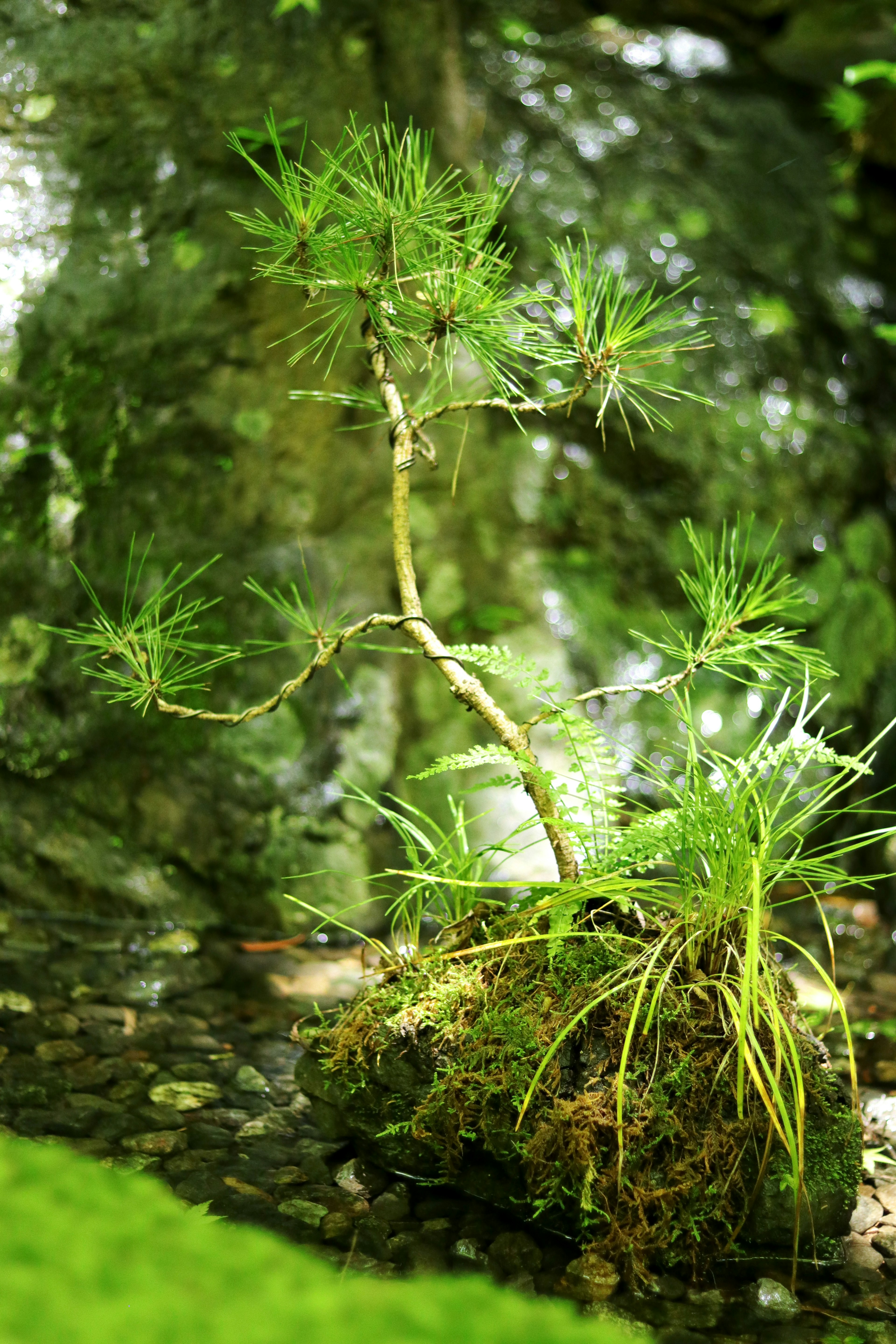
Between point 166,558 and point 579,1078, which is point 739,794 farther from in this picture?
point 166,558

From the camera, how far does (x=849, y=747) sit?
4.34m

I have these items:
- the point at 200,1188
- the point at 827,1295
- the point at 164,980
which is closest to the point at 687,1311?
the point at 827,1295

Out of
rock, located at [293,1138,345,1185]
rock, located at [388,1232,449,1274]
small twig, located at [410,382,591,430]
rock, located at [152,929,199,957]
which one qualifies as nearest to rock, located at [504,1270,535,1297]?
rock, located at [388,1232,449,1274]

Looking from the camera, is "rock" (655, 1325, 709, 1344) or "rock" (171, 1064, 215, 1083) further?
"rock" (171, 1064, 215, 1083)

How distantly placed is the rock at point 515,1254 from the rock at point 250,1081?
77cm

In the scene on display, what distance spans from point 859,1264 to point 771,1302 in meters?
0.27

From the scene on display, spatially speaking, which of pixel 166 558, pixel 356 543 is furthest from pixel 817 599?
pixel 166 558

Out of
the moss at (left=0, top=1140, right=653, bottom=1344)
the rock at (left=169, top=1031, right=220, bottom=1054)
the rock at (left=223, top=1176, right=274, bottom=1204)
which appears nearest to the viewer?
the moss at (left=0, top=1140, right=653, bottom=1344)

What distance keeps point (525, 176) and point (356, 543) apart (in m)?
2.24

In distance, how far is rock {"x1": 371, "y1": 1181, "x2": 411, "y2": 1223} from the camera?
193 cm

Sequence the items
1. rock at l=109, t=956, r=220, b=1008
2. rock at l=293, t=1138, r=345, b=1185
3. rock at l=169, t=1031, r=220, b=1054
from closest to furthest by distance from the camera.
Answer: rock at l=293, t=1138, r=345, b=1185, rock at l=169, t=1031, r=220, b=1054, rock at l=109, t=956, r=220, b=1008

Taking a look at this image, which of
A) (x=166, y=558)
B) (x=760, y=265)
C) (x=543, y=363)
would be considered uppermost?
(x=760, y=265)

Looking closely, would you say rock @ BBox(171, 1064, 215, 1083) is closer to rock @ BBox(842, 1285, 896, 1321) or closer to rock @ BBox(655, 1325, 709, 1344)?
rock @ BBox(655, 1325, 709, 1344)

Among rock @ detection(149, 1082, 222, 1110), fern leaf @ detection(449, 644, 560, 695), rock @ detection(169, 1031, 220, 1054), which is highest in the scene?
fern leaf @ detection(449, 644, 560, 695)
